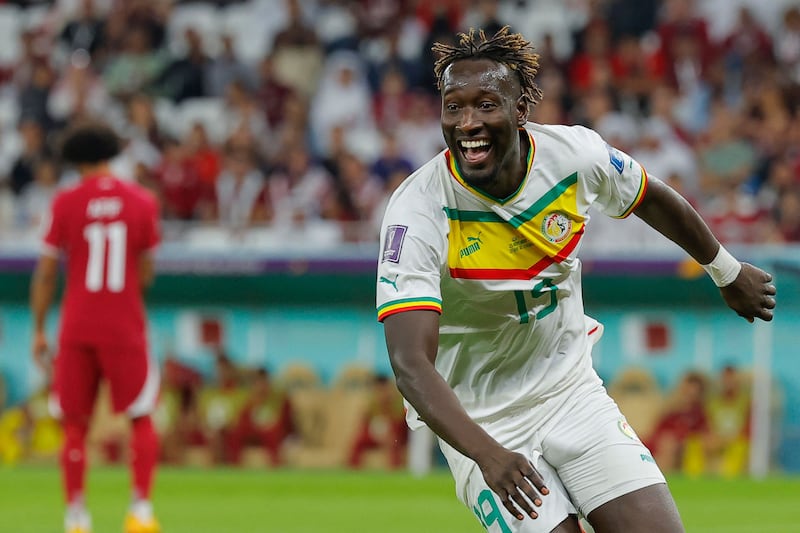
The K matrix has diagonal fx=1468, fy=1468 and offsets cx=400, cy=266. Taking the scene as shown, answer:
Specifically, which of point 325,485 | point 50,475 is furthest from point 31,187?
point 325,485

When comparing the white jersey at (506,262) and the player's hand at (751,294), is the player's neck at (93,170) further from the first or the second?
the player's hand at (751,294)

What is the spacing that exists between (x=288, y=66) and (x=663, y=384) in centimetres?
608

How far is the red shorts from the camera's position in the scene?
8.39 metres

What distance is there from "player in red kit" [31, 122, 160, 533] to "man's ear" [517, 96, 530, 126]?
14.0ft

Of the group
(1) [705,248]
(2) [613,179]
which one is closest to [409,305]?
(2) [613,179]

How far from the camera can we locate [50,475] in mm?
14062

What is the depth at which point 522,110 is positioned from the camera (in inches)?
186

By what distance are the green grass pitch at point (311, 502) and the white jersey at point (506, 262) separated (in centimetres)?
424

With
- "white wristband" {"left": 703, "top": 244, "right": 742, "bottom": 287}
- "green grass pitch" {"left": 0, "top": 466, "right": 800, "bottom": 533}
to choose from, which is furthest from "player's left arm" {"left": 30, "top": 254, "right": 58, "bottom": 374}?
"white wristband" {"left": 703, "top": 244, "right": 742, "bottom": 287}

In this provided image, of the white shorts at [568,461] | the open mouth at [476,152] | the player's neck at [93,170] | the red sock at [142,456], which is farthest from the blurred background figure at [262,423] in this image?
→ the open mouth at [476,152]

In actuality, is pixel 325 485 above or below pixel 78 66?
below

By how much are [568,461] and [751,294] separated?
102cm

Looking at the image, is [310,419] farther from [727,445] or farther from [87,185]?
[87,185]

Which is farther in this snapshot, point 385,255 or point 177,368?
point 177,368
